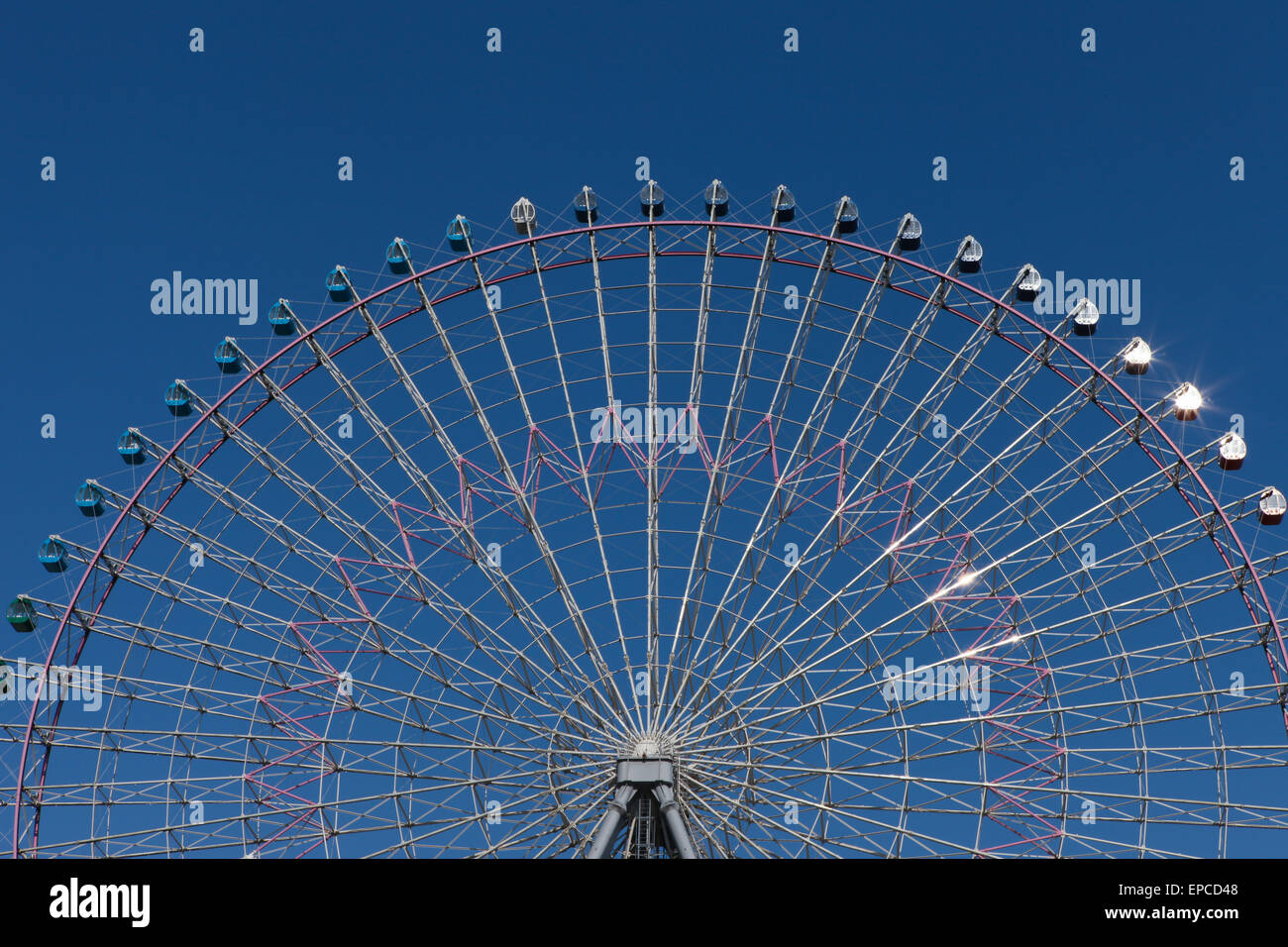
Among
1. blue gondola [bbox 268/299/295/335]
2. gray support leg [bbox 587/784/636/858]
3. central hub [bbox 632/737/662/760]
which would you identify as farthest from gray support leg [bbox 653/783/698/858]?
blue gondola [bbox 268/299/295/335]

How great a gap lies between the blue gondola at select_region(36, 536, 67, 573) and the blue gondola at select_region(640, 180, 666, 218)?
21.8 m

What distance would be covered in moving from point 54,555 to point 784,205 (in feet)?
86.2

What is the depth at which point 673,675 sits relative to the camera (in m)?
52.2

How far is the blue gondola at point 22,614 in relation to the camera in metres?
54.4

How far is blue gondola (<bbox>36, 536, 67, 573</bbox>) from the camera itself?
55.3 meters

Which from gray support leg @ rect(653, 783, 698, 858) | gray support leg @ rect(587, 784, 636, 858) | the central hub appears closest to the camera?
gray support leg @ rect(653, 783, 698, 858)

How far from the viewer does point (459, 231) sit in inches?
2312

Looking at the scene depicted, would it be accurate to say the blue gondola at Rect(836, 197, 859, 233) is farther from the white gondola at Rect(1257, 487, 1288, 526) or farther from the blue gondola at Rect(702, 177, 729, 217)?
the white gondola at Rect(1257, 487, 1288, 526)

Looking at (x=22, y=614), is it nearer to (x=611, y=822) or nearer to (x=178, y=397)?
(x=178, y=397)
